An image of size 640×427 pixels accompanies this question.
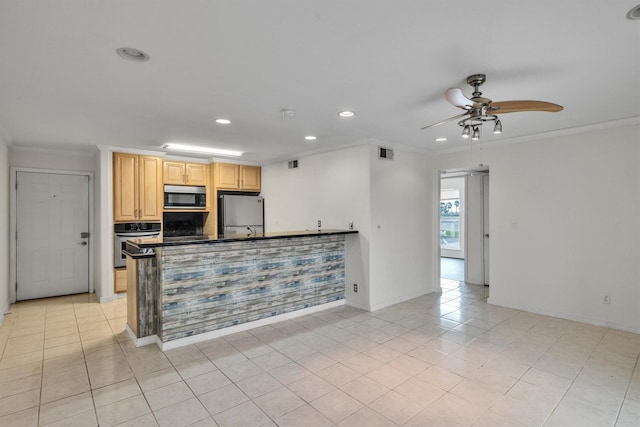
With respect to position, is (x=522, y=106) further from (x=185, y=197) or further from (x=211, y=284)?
(x=185, y=197)

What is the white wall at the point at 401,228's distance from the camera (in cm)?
468

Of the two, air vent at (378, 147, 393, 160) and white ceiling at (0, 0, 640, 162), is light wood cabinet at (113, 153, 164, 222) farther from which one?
air vent at (378, 147, 393, 160)

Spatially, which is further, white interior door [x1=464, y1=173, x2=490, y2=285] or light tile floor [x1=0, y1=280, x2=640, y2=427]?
white interior door [x1=464, y1=173, x2=490, y2=285]

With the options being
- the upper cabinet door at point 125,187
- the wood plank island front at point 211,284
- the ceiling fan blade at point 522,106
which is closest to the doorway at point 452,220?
the wood plank island front at point 211,284

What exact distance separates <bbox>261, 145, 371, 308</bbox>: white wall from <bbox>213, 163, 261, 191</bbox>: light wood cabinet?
0.53 metres

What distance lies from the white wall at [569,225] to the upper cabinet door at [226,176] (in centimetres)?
423

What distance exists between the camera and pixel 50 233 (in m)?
5.36

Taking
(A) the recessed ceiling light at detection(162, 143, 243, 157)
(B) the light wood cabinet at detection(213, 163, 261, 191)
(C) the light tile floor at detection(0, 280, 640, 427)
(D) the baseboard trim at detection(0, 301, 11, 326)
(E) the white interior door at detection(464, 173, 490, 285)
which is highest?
(A) the recessed ceiling light at detection(162, 143, 243, 157)

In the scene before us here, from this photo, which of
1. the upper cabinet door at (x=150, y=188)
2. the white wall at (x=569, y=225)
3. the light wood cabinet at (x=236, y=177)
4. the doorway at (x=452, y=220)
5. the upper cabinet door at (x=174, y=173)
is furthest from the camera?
the doorway at (x=452, y=220)

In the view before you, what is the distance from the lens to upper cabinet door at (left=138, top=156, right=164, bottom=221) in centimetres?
534

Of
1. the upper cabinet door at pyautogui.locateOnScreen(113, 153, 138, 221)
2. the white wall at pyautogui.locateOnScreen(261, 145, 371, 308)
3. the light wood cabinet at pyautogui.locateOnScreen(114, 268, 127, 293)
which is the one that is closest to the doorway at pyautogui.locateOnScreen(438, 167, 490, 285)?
the white wall at pyautogui.locateOnScreen(261, 145, 371, 308)

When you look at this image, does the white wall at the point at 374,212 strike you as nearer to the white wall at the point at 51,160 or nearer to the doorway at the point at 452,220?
the white wall at the point at 51,160

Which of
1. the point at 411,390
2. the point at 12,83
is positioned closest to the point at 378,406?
the point at 411,390

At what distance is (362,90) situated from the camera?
2.75 metres
